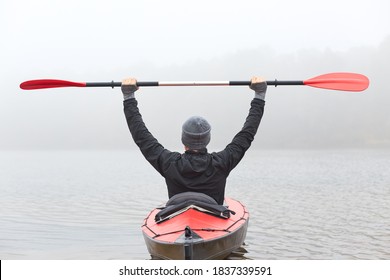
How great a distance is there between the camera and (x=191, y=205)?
21.9 feet

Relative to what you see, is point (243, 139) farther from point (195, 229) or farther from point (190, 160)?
point (195, 229)

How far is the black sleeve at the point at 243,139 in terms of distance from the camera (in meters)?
6.66

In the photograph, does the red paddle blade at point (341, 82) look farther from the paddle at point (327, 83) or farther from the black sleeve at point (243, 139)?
the black sleeve at point (243, 139)

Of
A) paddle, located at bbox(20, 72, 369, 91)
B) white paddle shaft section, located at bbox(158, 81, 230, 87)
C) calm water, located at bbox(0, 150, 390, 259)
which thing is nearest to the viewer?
white paddle shaft section, located at bbox(158, 81, 230, 87)

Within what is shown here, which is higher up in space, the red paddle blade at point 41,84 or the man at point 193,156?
the red paddle blade at point 41,84

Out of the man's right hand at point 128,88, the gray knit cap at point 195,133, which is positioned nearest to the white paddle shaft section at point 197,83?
the man's right hand at point 128,88

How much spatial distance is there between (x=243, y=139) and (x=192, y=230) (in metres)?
1.59

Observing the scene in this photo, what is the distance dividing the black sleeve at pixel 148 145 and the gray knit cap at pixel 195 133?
338mm

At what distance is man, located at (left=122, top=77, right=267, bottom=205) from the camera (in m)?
6.49

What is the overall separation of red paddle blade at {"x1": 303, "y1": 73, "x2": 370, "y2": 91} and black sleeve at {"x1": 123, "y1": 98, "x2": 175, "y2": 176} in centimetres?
430

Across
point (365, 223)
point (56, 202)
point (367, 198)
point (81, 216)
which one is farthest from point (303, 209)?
point (56, 202)

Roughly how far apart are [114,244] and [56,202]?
1100cm

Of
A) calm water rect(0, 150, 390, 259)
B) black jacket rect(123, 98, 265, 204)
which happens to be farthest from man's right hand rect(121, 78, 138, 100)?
calm water rect(0, 150, 390, 259)

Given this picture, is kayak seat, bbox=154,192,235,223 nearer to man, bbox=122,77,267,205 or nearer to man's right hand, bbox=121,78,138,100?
man, bbox=122,77,267,205
